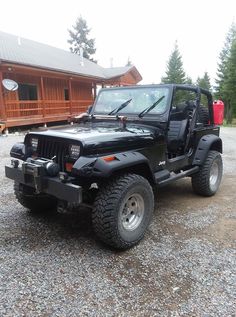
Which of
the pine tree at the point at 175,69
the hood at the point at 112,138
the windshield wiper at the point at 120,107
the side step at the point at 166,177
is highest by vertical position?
the pine tree at the point at 175,69

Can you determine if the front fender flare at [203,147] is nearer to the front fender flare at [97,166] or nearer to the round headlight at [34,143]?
the front fender flare at [97,166]

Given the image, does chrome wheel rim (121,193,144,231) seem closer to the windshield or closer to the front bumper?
the front bumper

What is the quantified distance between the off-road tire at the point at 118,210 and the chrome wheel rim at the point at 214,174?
2.21m

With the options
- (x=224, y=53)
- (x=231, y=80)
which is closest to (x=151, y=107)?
(x=231, y=80)

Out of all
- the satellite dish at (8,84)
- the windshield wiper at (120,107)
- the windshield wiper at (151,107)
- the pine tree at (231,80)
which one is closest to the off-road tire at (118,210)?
the windshield wiper at (151,107)

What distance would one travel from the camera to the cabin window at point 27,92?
1703 centimetres

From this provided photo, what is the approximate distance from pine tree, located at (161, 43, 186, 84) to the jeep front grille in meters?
41.7

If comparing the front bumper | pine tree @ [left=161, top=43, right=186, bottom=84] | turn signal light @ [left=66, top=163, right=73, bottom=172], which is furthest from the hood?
pine tree @ [left=161, top=43, right=186, bottom=84]

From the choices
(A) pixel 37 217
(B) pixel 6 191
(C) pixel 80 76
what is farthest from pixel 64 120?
(A) pixel 37 217

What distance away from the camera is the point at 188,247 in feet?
10.9

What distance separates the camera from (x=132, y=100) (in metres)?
4.46

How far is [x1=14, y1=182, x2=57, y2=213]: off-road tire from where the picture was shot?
149 inches

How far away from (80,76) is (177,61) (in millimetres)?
28521

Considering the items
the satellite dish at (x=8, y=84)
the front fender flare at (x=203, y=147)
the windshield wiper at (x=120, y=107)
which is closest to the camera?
the windshield wiper at (x=120, y=107)
